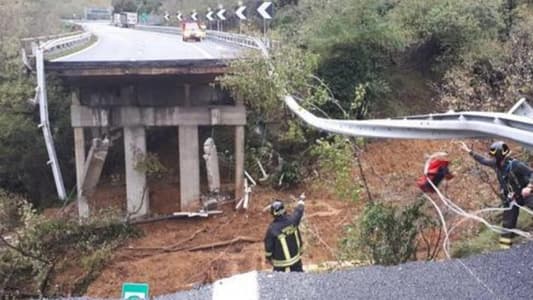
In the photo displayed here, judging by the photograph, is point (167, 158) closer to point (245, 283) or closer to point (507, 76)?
point (507, 76)

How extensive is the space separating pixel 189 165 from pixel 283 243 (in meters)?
11.6

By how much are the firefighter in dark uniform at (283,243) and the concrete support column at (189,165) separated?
11.2 m

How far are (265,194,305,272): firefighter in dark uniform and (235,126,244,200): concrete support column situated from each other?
11.0 meters

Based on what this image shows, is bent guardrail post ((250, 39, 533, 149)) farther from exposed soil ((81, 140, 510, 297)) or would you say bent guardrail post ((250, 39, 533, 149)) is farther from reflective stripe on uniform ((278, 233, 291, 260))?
exposed soil ((81, 140, 510, 297))

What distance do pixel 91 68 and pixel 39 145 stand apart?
238 inches

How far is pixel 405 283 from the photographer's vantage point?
252 inches

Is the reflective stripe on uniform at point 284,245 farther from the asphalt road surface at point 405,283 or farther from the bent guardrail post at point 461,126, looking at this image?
the bent guardrail post at point 461,126

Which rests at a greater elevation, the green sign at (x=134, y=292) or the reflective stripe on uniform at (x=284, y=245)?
the green sign at (x=134, y=292)

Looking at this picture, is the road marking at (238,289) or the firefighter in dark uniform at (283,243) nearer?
the road marking at (238,289)

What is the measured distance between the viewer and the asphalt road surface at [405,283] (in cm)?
607

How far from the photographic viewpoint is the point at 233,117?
1923cm

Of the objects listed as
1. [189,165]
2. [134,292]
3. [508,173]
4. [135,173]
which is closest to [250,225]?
[189,165]

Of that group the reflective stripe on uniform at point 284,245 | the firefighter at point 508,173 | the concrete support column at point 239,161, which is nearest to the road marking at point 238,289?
the reflective stripe on uniform at point 284,245

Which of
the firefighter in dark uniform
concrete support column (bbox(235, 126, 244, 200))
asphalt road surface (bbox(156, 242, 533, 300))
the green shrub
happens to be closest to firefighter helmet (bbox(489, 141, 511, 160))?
asphalt road surface (bbox(156, 242, 533, 300))
